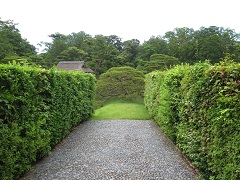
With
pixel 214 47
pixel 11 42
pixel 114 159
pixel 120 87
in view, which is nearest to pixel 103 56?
pixel 120 87

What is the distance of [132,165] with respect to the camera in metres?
3.93

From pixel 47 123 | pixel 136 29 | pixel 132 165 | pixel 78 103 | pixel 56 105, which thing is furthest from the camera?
pixel 136 29

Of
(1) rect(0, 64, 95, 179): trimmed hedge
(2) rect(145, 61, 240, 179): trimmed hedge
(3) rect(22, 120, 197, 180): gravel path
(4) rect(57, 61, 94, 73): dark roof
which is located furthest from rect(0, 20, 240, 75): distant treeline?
(2) rect(145, 61, 240, 179): trimmed hedge

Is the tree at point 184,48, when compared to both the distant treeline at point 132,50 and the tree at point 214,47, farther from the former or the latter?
the tree at point 214,47

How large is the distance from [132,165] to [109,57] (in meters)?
20.6

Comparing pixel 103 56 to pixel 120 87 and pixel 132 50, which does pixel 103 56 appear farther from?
pixel 120 87

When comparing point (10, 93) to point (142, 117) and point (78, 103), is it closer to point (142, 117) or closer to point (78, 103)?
point (78, 103)

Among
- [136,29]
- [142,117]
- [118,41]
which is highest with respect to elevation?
[136,29]

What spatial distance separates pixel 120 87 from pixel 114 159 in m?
11.9

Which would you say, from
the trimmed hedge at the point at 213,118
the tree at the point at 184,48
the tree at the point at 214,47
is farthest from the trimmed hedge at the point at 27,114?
the tree at the point at 184,48

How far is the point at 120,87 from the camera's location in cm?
1605

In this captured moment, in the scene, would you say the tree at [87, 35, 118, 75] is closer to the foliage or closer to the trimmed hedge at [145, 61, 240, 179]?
the foliage

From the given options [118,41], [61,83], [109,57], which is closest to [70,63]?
[109,57]

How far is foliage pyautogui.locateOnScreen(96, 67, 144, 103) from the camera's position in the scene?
15922mm
